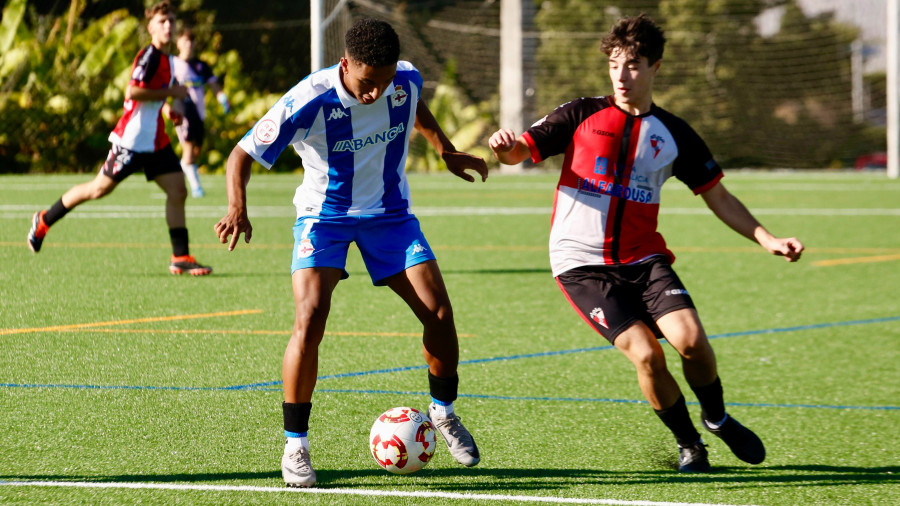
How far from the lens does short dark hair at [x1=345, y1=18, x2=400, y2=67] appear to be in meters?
4.26

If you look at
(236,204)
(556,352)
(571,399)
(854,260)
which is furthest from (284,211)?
(236,204)

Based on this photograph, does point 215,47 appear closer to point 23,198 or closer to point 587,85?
point 587,85

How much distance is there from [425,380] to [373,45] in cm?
223

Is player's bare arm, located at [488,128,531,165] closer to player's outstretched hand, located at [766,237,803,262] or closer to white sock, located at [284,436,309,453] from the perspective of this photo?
player's outstretched hand, located at [766,237,803,262]

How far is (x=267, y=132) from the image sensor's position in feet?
14.5

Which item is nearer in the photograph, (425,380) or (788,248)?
(788,248)

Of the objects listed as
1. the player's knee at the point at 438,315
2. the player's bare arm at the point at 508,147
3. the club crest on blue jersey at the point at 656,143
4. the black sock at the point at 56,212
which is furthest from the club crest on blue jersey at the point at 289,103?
the black sock at the point at 56,212

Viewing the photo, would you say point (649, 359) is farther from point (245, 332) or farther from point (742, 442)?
point (245, 332)

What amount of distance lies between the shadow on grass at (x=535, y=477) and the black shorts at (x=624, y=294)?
562mm

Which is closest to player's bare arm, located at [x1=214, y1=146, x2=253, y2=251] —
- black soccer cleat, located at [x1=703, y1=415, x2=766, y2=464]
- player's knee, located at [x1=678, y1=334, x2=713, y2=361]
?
player's knee, located at [x1=678, y1=334, x2=713, y2=361]

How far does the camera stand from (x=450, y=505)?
3916 mm

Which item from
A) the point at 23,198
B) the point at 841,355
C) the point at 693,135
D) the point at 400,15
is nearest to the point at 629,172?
the point at 693,135

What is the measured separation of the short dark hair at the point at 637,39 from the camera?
4.63 metres

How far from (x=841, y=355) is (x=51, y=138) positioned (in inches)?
816
